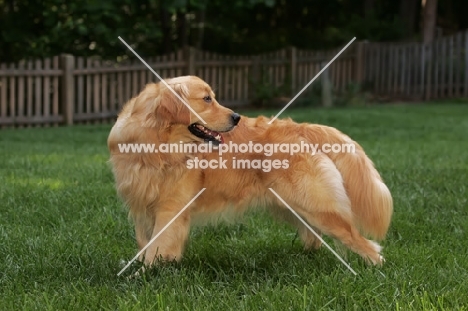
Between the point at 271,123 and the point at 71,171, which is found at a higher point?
the point at 271,123

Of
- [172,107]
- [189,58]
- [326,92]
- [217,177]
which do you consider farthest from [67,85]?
[172,107]

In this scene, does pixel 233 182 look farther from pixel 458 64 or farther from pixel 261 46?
pixel 261 46

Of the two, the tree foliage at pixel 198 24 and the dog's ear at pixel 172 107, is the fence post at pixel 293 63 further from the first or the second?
the dog's ear at pixel 172 107

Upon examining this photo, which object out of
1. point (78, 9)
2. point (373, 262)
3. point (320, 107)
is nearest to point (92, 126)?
point (78, 9)

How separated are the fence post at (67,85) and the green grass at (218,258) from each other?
6.14 metres

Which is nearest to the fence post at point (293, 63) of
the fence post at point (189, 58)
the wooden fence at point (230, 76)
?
the wooden fence at point (230, 76)

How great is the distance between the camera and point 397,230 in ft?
16.2

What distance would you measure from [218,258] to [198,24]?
615 inches

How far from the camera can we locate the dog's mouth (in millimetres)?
4074

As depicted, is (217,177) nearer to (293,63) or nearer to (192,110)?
(192,110)

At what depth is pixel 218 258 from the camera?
422 cm

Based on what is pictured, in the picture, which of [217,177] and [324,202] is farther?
[217,177]

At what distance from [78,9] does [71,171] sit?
25.0ft

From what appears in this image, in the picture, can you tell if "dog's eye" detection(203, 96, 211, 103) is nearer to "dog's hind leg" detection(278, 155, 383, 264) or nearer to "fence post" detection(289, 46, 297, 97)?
"dog's hind leg" detection(278, 155, 383, 264)
